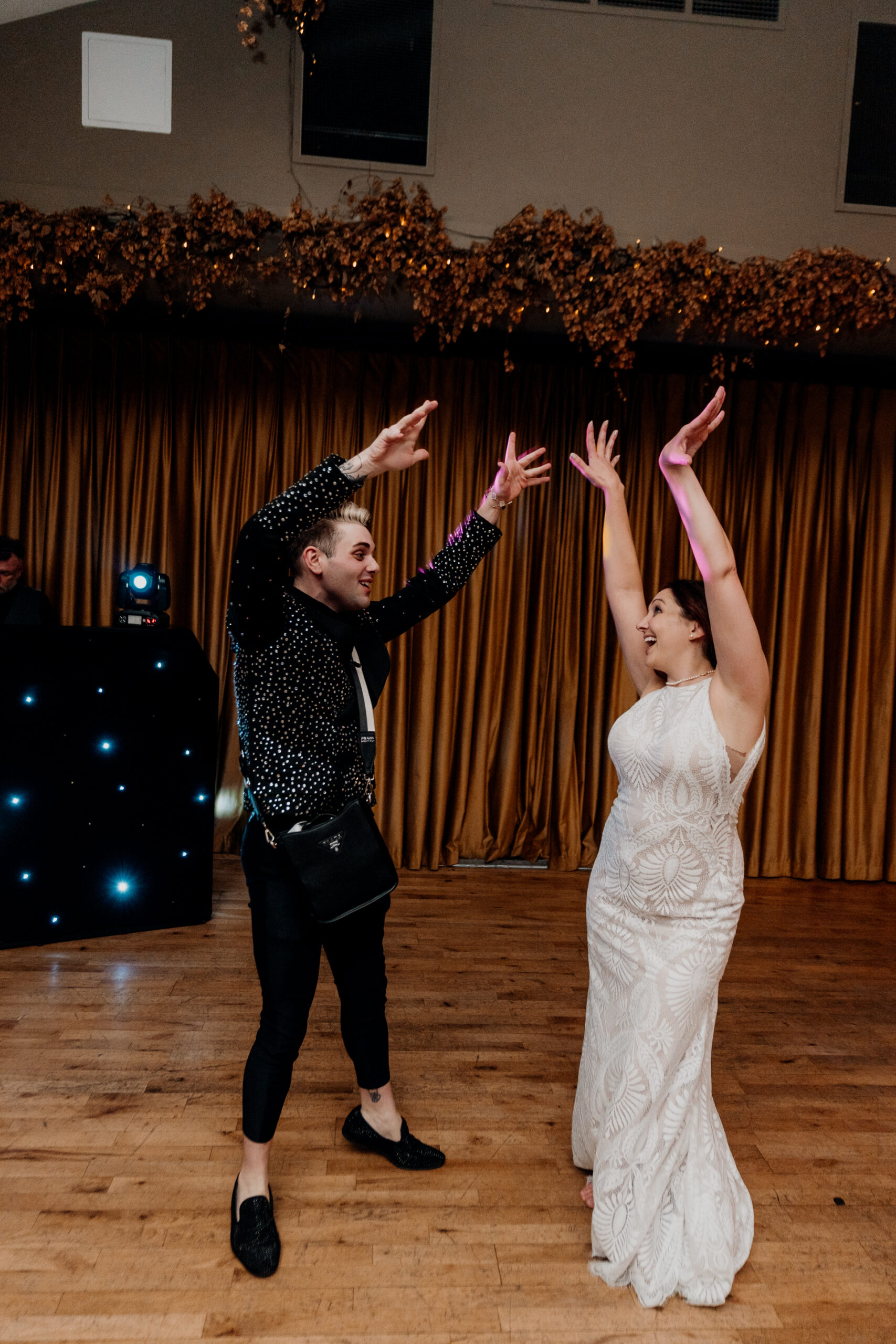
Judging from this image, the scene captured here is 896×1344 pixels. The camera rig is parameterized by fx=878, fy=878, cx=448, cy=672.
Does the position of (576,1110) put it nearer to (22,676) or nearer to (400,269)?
(22,676)

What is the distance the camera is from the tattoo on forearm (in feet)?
5.62

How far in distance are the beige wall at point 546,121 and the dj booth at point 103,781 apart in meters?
1.95

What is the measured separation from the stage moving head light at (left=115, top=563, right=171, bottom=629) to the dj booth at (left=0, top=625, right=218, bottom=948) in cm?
13

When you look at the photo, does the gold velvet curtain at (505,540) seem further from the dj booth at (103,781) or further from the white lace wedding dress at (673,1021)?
the white lace wedding dress at (673,1021)

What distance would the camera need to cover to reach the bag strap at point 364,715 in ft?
6.45

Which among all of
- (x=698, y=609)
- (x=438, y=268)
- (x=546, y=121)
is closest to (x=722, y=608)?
(x=698, y=609)

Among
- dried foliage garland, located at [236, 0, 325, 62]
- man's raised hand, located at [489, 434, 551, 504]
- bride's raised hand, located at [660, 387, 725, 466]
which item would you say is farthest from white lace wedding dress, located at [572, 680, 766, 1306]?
dried foliage garland, located at [236, 0, 325, 62]

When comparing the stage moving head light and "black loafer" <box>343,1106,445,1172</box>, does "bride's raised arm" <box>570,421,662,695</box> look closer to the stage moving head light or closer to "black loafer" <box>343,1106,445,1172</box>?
"black loafer" <box>343,1106,445,1172</box>

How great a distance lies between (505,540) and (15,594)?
2.49 metres

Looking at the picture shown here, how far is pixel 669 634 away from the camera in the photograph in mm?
1923

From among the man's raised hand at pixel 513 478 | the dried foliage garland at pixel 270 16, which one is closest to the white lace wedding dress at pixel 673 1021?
the man's raised hand at pixel 513 478

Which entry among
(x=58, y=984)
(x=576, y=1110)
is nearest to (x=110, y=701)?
(x=58, y=984)

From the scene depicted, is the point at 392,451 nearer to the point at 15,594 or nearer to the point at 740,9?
the point at 15,594

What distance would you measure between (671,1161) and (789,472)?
4.13 m
